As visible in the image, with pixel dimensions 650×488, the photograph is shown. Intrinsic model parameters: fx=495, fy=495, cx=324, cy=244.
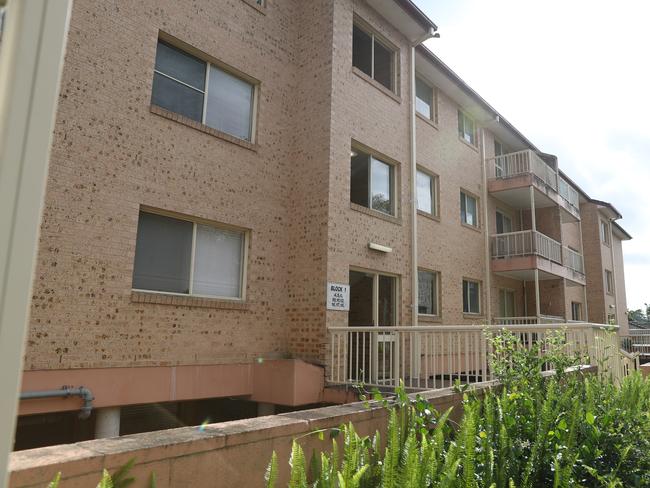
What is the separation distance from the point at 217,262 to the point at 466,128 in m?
11.3

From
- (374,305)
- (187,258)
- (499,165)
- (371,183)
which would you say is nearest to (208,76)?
(187,258)

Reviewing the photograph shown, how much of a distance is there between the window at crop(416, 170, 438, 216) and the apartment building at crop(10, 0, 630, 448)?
0.19 feet

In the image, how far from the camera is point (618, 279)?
31.4 metres

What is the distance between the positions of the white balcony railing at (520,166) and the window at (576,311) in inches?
310

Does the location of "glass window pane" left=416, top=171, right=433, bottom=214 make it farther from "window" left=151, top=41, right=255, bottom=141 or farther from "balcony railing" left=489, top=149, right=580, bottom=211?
"window" left=151, top=41, right=255, bottom=141

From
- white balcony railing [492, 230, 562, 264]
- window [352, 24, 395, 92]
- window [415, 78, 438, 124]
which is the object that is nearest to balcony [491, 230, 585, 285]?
white balcony railing [492, 230, 562, 264]

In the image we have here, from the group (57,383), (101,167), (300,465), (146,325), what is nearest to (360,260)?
(146,325)

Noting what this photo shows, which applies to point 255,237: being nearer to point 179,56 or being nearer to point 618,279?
point 179,56

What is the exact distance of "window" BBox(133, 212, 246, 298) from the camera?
7848mm

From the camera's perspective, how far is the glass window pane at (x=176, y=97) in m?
8.41

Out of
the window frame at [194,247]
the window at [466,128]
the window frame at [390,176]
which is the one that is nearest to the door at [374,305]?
the window frame at [390,176]

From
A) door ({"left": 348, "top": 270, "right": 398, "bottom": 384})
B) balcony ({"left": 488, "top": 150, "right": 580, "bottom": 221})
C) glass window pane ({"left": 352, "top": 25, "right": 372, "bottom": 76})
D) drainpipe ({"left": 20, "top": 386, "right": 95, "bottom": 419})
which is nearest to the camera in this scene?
drainpipe ({"left": 20, "top": 386, "right": 95, "bottom": 419})

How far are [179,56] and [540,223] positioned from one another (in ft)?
54.5

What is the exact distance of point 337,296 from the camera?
966cm
